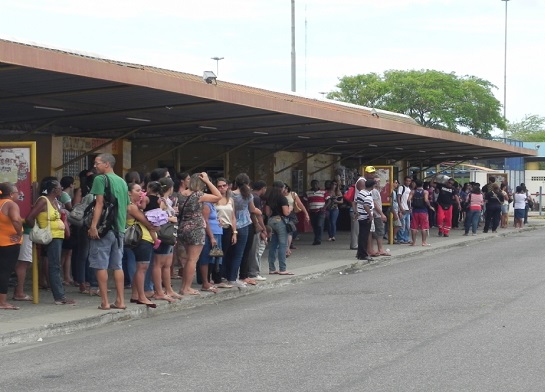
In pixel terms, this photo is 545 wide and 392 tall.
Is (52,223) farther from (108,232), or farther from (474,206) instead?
(474,206)

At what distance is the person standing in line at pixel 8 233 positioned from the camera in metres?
11.9

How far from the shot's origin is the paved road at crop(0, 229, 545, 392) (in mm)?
7773

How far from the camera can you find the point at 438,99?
68.1 metres

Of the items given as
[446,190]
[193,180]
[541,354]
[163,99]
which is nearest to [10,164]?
[193,180]

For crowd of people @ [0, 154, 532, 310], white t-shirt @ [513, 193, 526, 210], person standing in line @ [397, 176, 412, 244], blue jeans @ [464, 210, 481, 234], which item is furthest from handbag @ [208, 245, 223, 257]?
white t-shirt @ [513, 193, 526, 210]

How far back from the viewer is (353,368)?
8242 millimetres

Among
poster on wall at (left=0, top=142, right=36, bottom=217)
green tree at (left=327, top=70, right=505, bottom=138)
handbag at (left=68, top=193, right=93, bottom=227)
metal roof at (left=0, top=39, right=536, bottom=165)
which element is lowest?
handbag at (left=68, top=193, right=93, bottom=227)

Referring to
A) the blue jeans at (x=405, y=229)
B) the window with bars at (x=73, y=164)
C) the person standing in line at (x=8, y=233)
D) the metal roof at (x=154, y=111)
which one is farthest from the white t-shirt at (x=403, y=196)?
the person standing in line at (x=8, y=233)

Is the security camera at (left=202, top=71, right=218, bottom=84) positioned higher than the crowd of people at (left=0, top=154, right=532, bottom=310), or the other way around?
the security camera at (left=202, top=71, right=218, bottom=84)

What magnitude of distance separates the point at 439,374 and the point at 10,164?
6.98 meters

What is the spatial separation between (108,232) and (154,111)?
5.91m

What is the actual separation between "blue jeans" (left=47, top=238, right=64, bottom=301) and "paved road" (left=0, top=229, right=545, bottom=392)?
1.45 meters

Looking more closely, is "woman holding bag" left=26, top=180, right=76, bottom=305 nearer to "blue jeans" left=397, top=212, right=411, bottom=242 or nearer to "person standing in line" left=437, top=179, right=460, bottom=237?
"blue jeans" left=397, top=212, right=411, bottom=242

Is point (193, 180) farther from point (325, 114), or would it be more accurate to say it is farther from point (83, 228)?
point (325, 114)
